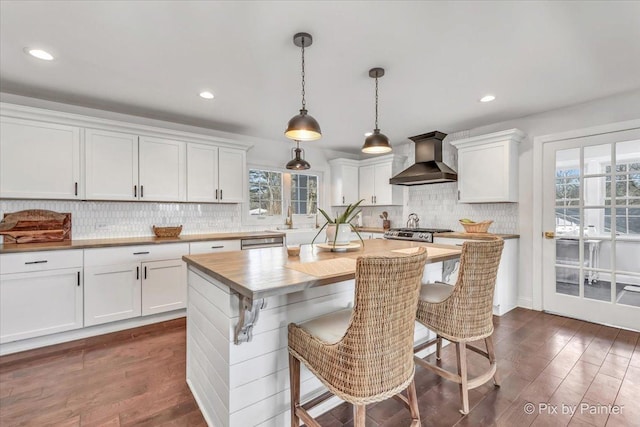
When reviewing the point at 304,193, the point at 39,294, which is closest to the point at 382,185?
the point at 304,193

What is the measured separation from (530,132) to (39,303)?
221 inches

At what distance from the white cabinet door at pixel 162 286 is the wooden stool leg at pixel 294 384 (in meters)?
2.35

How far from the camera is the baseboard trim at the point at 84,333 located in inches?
103

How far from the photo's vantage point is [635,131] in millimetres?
2990

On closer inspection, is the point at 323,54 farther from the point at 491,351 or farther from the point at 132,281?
the point at 132,281

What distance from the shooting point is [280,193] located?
5.04 meters

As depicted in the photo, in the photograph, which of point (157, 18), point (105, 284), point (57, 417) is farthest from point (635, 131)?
point (105, 284)

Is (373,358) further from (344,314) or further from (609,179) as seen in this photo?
(609,179)

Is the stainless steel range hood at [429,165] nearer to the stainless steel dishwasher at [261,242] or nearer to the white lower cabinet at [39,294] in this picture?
the stainless steel dishwasher at [261,242]

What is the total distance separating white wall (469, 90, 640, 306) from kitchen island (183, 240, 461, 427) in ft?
8.52

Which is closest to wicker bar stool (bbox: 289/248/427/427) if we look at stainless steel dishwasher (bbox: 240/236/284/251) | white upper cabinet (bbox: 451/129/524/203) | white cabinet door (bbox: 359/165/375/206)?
stainless steel dishwasher (bbox: 240/236/284/251)

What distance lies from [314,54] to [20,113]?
2.90 m

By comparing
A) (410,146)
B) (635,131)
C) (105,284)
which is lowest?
(105,284)

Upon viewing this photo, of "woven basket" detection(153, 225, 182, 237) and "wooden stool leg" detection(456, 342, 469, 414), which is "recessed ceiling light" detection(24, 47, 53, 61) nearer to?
"woven basket" detection(153, 225, 182, 237)
